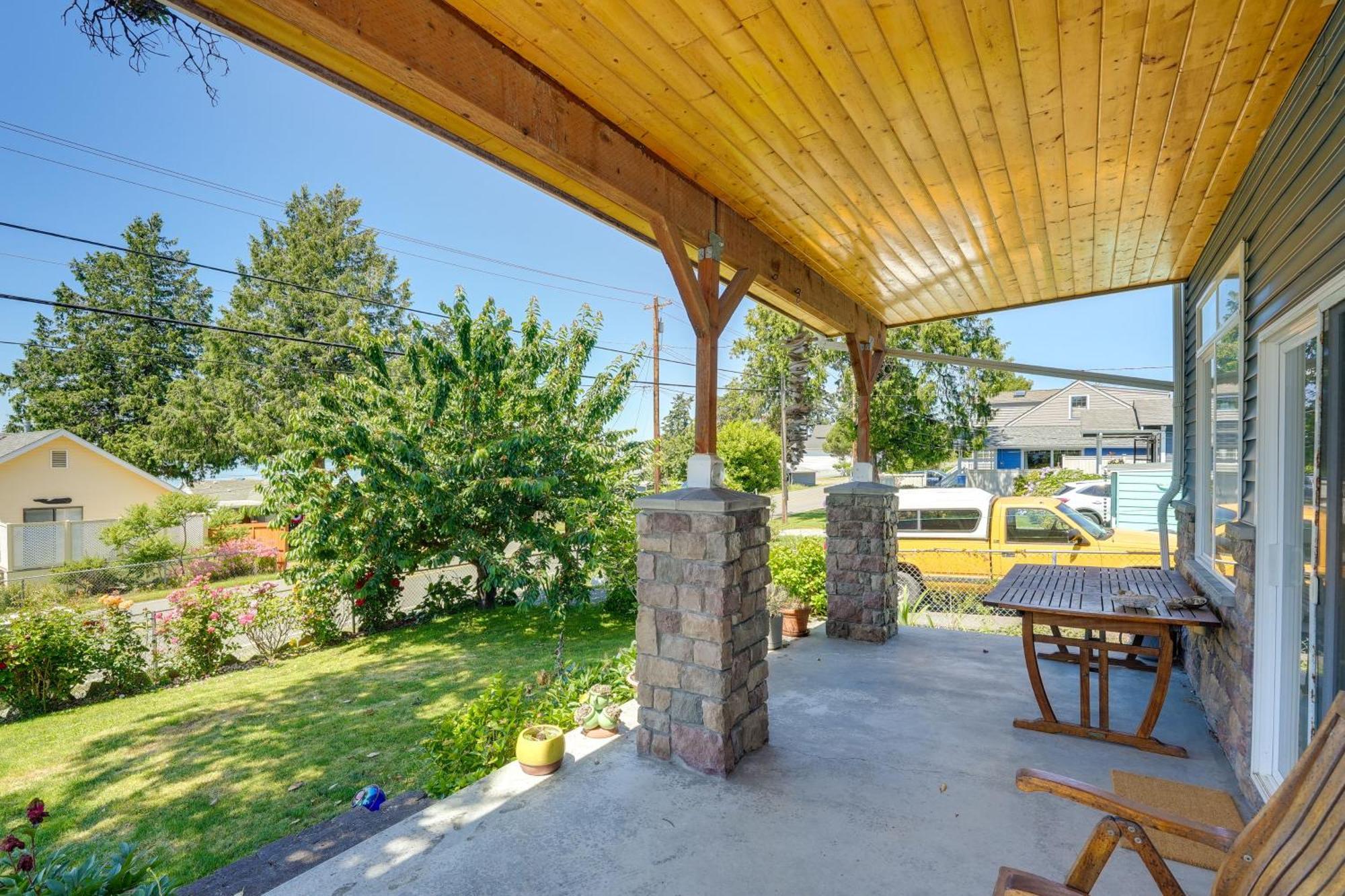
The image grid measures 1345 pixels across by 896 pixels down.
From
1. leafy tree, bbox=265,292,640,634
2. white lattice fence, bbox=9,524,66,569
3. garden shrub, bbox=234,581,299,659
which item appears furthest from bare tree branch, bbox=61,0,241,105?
white lattice fence, bbox=9,524,66,569

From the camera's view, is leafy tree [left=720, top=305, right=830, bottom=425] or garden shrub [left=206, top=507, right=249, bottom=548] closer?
garden shrub [left=206, top=507, right=249, bottom=548]

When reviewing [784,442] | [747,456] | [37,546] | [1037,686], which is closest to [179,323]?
[1037,686]

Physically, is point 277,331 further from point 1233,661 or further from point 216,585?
point 1233,661

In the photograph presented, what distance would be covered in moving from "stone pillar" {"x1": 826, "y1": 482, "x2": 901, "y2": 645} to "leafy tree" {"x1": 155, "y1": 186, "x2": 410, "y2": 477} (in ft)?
53.3

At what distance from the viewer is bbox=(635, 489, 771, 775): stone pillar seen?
285 centimetres

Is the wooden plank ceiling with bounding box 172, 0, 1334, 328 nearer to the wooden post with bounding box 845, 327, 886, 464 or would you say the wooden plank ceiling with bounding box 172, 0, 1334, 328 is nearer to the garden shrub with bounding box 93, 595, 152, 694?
the wooden post with bounding box 845, 327, 886, 464

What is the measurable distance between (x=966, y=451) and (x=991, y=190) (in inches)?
610

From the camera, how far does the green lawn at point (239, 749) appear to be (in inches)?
140

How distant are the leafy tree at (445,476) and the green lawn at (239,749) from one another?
3.26 feet

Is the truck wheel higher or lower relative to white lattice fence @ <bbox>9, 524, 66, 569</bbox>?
higher

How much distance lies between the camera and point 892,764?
9.76 ft

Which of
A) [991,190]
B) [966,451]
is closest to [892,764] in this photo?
[991,190]

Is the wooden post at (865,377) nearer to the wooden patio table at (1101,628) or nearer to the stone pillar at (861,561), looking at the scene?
the stone pillar at (861,561)

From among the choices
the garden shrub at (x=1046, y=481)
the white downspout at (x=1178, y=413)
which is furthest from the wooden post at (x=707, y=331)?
the garden shrub at (x=1046, y=481)
